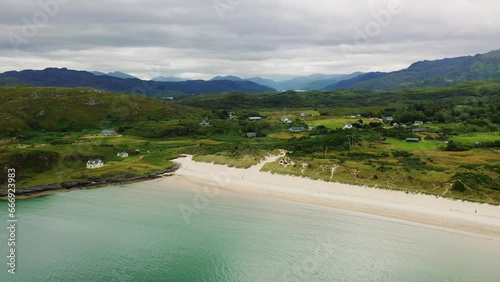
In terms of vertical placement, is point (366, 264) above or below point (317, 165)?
below

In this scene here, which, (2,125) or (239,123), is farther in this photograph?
(239,123)

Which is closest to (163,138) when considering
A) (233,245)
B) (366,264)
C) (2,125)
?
(2,125)

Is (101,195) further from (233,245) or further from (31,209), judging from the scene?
(233,245)

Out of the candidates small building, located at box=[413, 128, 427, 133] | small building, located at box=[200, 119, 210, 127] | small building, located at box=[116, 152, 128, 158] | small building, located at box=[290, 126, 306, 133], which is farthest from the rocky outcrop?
small building, located at box=[413, 128, 427, 133]

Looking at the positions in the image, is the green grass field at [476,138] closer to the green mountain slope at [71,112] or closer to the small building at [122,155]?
the small building at [122,155]

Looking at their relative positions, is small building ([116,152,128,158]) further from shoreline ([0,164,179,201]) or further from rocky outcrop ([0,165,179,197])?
shoreline ([0,164,179,201])

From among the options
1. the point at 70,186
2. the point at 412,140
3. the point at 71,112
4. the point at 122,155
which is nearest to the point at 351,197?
the point at 70,186
